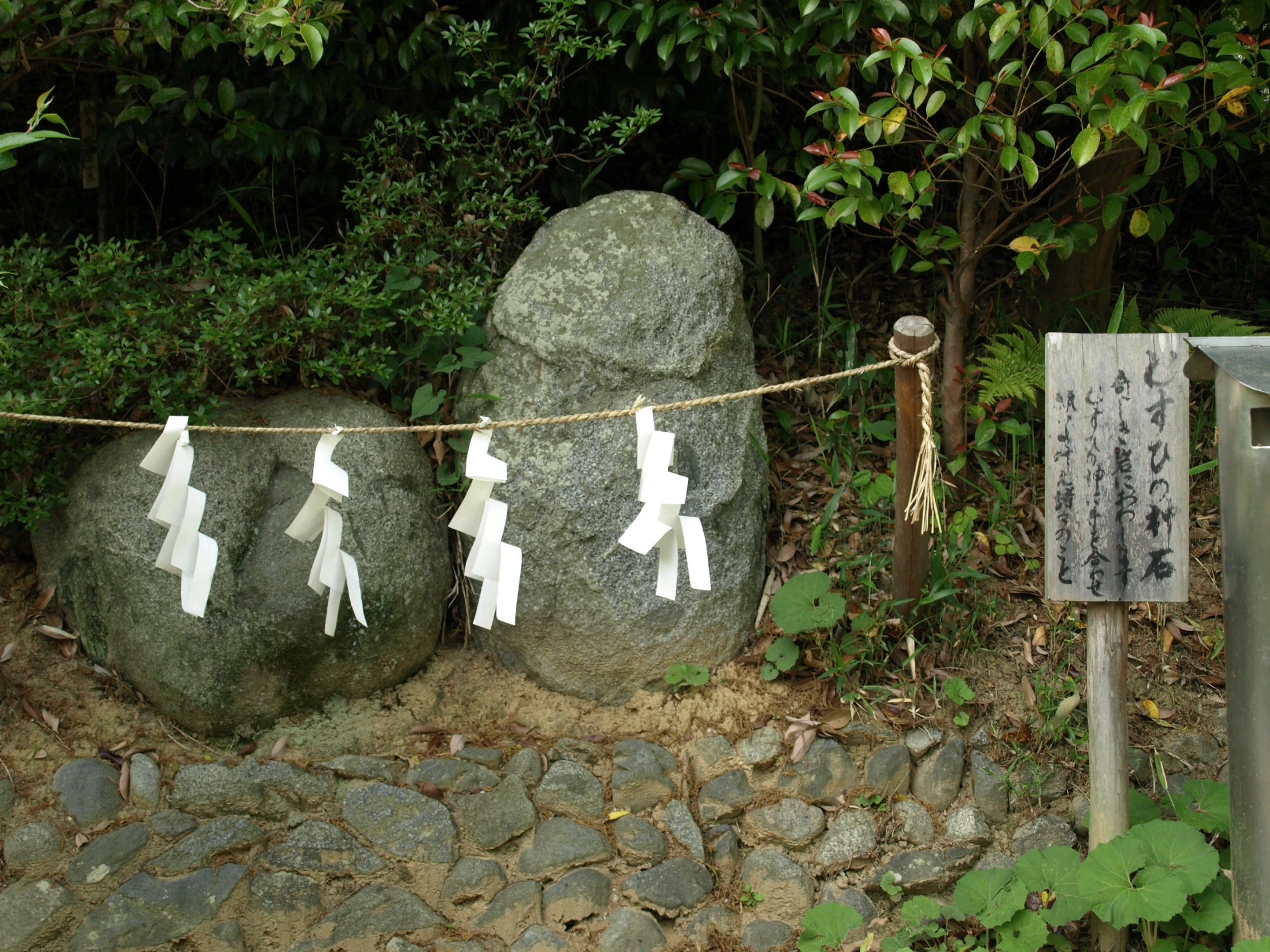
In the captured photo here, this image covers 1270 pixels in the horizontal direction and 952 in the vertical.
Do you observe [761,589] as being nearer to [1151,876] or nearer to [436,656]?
[436,656]

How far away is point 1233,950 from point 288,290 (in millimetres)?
3365

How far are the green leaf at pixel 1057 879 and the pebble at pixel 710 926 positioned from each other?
0.83 m

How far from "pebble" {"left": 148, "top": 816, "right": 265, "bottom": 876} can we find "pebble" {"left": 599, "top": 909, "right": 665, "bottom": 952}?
1.10 m

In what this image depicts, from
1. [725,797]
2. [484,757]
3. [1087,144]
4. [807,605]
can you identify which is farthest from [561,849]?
[1087,144]

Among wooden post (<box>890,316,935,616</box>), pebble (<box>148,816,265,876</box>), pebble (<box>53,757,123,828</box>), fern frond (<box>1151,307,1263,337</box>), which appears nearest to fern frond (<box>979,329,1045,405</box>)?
fern frond (<box>1151,307,1263,337</box>)

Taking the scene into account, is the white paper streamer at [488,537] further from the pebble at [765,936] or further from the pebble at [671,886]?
the pebble at [765,936]

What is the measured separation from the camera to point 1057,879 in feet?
9.41

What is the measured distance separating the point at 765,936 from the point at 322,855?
1343 millimetres

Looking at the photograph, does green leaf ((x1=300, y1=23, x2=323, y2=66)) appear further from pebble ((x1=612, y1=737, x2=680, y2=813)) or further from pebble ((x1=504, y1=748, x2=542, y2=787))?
pebble ((x1=612, y1=737, x2=680, y2=813))

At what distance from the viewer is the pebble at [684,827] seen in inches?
131

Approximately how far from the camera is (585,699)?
384 cm

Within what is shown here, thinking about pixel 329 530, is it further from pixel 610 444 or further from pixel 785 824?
pixel 785 824

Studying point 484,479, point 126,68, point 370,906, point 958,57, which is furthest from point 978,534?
point 126,68

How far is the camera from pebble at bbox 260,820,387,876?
320 cm
